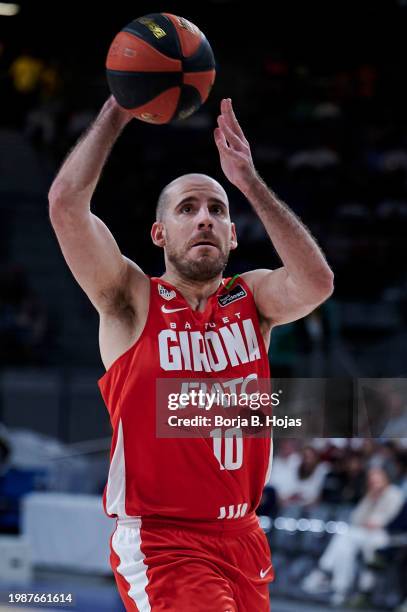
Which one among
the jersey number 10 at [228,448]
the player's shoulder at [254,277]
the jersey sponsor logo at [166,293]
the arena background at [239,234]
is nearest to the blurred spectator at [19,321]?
the arena background at [239,234]

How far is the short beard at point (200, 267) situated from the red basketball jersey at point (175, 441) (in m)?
0.13

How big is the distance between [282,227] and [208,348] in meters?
0.59

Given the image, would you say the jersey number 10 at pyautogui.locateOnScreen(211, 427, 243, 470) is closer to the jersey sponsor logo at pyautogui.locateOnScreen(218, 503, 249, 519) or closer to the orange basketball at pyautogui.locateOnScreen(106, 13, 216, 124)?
the jersey sponsor logo at pyautogui.locateOnScreen(218, 503, 249, 519)

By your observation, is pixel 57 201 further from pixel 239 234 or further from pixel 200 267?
pixel 239 234

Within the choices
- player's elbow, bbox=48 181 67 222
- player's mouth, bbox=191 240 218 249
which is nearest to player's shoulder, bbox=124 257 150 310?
player's mouth, bbox=191 240 218 249

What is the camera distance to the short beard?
13.3ft

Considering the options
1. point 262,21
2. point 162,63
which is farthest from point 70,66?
point 162,63

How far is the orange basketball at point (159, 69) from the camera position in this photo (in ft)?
12.3

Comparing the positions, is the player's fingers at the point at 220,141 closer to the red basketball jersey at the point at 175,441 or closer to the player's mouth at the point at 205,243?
the player's mouth at the point at 205,243

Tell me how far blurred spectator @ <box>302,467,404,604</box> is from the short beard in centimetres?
463

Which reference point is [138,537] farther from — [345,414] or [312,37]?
[312,37]

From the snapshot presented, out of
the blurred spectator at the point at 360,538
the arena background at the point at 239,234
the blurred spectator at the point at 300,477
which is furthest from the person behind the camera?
the arena background at the point at 239,234

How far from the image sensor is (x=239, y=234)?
532 inches

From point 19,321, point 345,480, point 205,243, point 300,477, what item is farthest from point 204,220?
point 19,321
